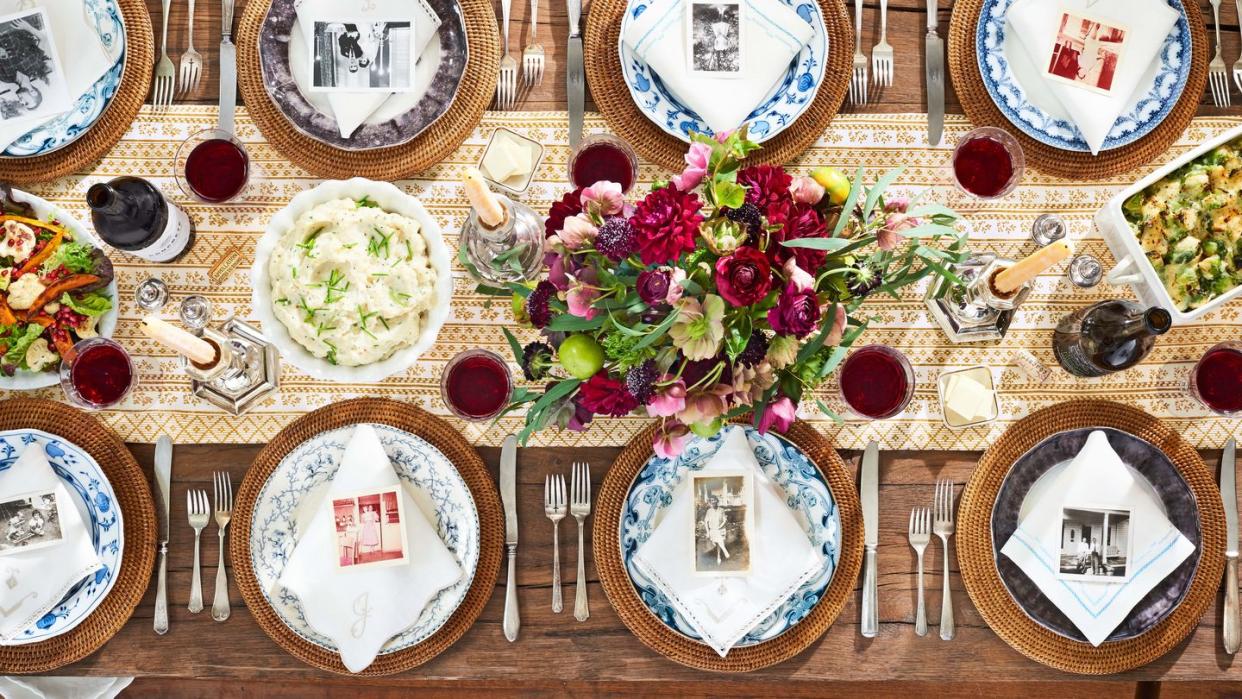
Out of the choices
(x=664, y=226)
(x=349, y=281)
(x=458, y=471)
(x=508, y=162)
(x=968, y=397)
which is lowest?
(x=458, y=471)

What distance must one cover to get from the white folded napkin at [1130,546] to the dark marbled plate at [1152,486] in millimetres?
33

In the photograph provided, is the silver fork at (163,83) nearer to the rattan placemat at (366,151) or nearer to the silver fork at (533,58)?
the rattan placemat at (366,151)

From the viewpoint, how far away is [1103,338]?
179 centimetres

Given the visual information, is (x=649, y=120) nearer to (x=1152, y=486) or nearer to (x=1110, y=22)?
(x=1110, y=22)

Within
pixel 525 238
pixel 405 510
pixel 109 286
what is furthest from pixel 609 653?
pixel 109 286

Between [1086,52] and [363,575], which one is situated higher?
[1086,52]

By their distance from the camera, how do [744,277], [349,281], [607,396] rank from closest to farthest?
1. [744,277]
2. [607,396]
3. [349,281]

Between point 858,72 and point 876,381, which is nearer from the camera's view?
point 876,381

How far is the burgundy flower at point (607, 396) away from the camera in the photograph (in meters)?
1.24

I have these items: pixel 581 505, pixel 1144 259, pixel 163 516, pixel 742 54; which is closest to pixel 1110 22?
pixel 1144 259

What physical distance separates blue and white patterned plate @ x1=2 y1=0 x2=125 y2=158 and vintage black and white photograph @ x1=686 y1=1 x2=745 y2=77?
4.01 ft

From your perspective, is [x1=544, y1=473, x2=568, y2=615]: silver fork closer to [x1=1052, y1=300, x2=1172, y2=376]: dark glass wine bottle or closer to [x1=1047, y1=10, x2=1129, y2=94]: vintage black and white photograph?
[x1=1052, y1=300, x2=1172, y2=376]: dark glass wine bottle

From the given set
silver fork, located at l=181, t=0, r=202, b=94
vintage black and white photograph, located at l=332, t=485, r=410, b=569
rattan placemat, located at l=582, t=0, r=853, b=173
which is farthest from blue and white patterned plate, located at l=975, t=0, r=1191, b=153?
silver fork, located at l=181, t=0, r=202, b=94

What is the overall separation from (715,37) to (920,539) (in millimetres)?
1149
